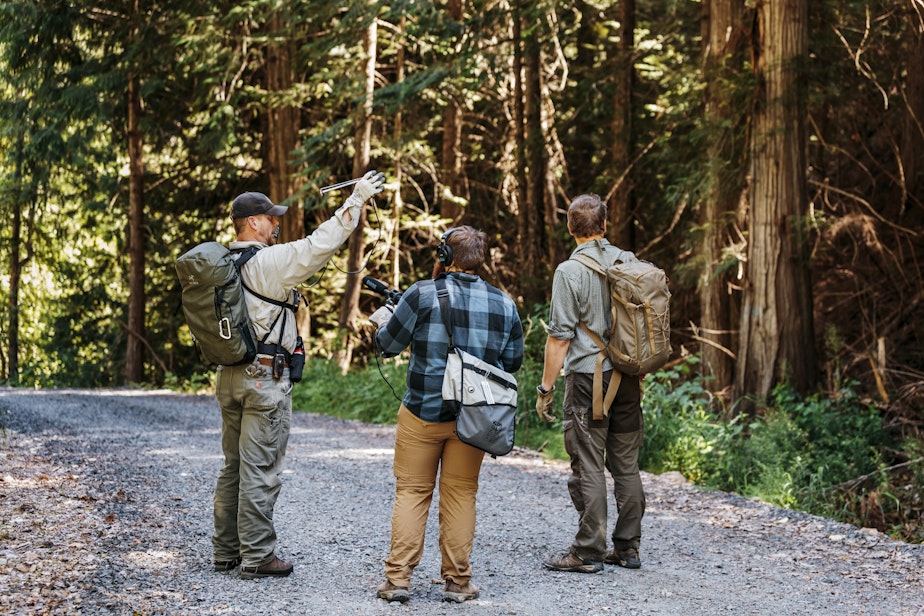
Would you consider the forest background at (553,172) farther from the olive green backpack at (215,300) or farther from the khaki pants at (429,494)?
the olive green backpack at (215,300)

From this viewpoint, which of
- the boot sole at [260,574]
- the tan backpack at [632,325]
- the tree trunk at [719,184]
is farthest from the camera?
the tree trunk at [719,184]

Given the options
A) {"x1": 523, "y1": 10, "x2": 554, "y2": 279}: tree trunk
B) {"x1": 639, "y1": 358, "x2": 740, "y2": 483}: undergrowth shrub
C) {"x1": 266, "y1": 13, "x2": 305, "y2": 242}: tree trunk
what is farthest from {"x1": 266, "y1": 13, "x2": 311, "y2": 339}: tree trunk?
{"x1": 639, "y1": 358, "x2": 740, "y2": 483}: undergrowth shrub

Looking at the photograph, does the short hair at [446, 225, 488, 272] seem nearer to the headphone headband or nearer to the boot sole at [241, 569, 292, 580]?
the headphone headband

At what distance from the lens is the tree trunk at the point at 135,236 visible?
21.1 m

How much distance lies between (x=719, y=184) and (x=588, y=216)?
6964 mm

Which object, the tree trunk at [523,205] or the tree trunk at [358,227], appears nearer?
the tree trunk at [358,227]

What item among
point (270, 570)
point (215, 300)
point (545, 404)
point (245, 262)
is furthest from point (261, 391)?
point (545, 404)

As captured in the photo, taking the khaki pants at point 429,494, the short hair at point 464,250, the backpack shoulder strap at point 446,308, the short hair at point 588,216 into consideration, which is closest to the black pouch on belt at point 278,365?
the khaki pants at point 429,494

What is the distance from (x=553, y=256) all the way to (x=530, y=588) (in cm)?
1277

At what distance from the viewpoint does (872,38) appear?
14.1m

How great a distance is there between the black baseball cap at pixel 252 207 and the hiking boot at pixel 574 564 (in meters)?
2.66

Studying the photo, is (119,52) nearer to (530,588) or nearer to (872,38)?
(872,38)

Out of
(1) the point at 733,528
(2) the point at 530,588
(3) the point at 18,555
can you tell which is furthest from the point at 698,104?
(3) the point at 18,555

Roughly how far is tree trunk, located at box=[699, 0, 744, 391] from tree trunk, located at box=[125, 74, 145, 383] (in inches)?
520
